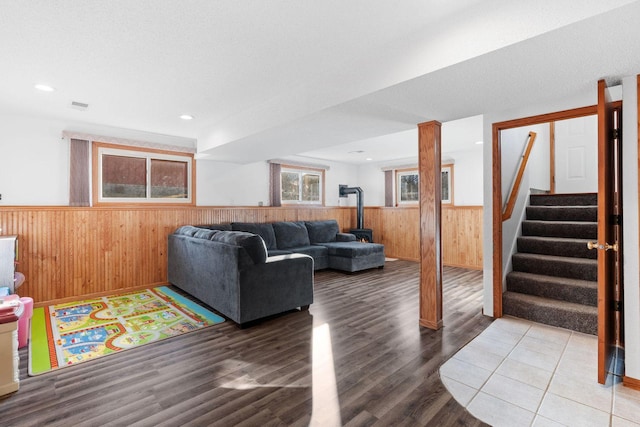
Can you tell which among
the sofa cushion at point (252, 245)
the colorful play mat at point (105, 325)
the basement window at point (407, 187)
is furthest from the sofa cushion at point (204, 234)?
the basement window at point (407, 187)

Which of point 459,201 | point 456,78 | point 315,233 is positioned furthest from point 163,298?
point 459,201

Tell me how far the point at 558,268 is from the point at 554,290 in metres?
0.34

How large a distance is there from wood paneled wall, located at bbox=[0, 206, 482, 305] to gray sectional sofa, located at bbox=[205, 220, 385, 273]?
1.37 feet

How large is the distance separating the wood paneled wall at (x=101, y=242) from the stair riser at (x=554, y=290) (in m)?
2.41

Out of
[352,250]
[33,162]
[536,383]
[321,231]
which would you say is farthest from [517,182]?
[33,162]

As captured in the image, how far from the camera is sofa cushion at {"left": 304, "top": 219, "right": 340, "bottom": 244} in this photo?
6.39 metres

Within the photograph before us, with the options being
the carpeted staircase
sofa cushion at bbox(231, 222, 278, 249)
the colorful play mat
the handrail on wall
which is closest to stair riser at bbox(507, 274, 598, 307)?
the carpeted staircase

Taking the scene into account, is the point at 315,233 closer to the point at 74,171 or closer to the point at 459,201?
the point at 459,201

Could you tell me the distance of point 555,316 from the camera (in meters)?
3.11

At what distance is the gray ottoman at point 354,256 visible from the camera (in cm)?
549

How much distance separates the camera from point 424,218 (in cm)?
311

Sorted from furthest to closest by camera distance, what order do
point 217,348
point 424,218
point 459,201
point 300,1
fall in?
point 459,201, point 424,218, point 217,348, point 300,1

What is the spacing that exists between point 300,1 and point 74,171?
395 centimetres

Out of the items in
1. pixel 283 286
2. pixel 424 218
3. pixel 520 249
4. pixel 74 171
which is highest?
pixel 74 171
